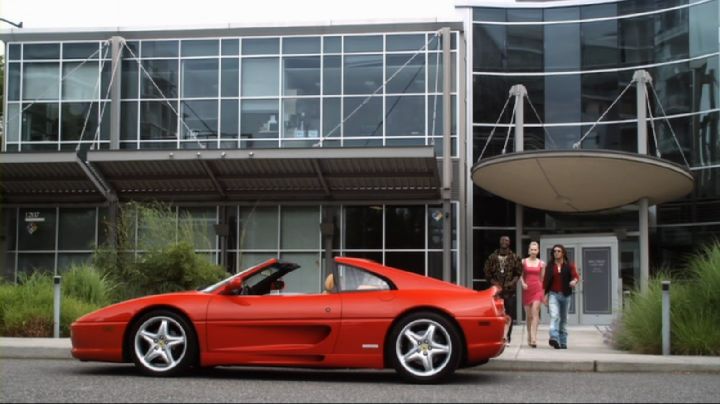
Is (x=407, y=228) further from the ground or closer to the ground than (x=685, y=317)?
further from the ground

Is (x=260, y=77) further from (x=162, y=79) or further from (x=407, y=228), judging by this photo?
(x=407, y=228)

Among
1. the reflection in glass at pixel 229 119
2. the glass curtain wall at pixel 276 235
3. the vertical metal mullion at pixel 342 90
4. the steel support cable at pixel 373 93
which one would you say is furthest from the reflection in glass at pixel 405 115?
the reflection in glass at pixel 229 119

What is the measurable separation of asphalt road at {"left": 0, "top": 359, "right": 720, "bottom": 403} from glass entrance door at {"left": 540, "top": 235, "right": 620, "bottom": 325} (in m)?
11.5

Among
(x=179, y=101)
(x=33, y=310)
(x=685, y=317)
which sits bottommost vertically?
(x=33, y=310)

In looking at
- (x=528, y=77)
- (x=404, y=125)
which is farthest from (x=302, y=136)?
(x=528, y=77)

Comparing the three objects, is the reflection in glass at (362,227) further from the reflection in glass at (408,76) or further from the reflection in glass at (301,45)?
the reflection in glass at (301,45)

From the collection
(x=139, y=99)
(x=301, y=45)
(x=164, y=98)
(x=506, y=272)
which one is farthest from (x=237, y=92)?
(x=506, y=272)

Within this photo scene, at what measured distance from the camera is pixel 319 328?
8.55m

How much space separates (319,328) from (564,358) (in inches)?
133

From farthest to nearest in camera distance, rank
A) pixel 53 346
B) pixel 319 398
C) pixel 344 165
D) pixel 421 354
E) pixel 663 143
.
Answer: pixel 663 143
pixel 344 165
pixel 53 346
pixel 421 354
pixel 319 398

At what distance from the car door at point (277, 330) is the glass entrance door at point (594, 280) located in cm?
1313

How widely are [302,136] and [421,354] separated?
1646 centimetres

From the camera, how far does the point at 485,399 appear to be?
Answer: 7.31 metres

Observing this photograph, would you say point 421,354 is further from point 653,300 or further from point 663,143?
point 663,143
